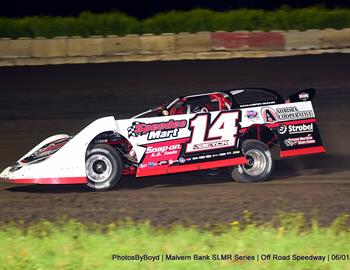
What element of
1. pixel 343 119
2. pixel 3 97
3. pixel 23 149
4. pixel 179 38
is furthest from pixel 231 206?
pixel 179 38

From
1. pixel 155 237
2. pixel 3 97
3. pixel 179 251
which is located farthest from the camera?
pixel 3 97

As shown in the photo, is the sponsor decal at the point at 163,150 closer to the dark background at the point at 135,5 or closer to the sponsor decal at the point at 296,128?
the sponsor decal at the point at 296,128

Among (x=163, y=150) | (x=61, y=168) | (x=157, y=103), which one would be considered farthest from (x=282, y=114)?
(x=157, y=103)

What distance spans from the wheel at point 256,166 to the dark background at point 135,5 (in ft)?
51.3

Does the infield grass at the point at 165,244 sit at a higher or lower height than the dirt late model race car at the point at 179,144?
lower

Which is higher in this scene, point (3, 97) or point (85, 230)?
point (3, 97)

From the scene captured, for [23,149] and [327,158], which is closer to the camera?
[327,158]

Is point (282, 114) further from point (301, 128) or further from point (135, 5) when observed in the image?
point (135, 5)

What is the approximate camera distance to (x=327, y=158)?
12531 mm

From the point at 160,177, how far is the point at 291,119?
186 centimetres

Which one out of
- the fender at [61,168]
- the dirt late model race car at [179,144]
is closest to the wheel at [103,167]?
the dirt late model race car at [179,144]

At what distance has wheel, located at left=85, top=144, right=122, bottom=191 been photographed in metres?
10.4

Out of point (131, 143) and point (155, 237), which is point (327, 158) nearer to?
point (131, 143)

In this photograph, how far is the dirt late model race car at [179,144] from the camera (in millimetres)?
10320
